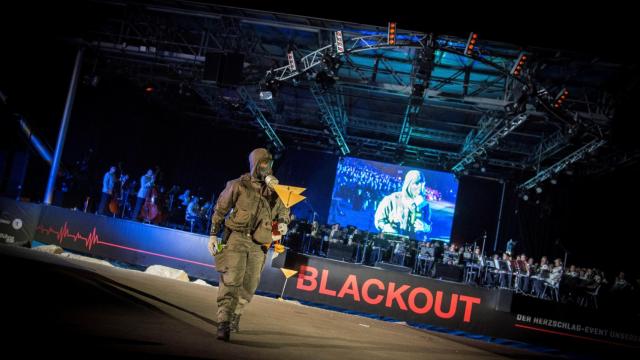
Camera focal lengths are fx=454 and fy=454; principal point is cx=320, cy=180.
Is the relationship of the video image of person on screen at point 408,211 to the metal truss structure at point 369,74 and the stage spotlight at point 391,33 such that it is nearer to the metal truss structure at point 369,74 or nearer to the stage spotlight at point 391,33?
the metal truss structure at point 369,74

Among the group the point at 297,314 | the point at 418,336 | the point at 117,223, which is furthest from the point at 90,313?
the point at 117,223

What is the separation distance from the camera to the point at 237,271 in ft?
14.6

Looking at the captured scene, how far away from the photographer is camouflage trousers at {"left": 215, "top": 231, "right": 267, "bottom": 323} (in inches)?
172

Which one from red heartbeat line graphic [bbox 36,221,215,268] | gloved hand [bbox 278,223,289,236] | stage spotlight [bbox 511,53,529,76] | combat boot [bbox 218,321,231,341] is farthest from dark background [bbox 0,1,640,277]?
combat boot [bbox 218,321,231,341]

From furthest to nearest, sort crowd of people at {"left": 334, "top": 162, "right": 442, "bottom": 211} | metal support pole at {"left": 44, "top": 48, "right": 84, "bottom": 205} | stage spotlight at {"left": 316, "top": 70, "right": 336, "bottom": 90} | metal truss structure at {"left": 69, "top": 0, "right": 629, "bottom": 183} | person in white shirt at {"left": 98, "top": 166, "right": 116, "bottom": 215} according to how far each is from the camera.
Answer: crowd of people at {"left": 334, "top": 162, "right": 442, "bottom": 211} → person in white shirt at {"left": 98, "top": 166, "right": 116, "bottom": 215} → metal support pole at {"left": 44, "top": 48, "right": 84, "bottom": 205} → stage spotlight at {"left": 316, "top": 70, "right": 336, "bottom": 90} → metal truss structure at {"left": 69, "top": 0, "right": 629, "bottom": 183}

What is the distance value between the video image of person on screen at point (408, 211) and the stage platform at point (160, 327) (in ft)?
41.0

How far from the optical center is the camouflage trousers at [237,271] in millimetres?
4363

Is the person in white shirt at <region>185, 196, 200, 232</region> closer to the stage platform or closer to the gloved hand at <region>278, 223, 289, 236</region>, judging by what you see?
the stage platform

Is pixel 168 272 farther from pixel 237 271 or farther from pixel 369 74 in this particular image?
pixel 369 74

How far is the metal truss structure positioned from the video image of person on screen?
69.2 inches

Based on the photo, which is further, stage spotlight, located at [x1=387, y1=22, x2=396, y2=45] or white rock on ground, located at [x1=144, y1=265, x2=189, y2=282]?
stage spotlight, located at [x1=387, y1=22, x2=396, y2=45]

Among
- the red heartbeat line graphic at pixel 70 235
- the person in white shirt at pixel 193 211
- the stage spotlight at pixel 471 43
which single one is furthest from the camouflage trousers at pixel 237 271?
the person in white shirt at pixel 193 211

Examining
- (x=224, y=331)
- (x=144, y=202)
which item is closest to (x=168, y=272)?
(x=224, y=331)

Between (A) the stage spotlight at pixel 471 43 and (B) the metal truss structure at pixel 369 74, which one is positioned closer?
(A) the stage spotlight at pixel 471 43
